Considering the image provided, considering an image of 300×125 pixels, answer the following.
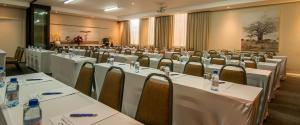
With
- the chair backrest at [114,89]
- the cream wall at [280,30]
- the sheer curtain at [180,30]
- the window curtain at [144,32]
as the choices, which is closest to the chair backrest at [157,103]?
the chair backrest at [114,89]

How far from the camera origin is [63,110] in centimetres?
148

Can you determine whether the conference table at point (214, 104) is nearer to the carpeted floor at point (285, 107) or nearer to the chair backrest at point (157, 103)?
the chair backrest at point (157, 103)

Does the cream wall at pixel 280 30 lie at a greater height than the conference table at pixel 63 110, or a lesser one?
greater

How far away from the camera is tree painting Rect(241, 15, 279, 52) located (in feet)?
26.1

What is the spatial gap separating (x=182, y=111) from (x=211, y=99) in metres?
0.40

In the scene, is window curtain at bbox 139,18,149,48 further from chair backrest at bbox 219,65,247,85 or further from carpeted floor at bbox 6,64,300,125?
chair backrest at bbox 219,65,247,85

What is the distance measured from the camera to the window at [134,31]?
13.3 meters

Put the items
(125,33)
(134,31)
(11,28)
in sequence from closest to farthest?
(11,28)
(134,31)
(125,33)

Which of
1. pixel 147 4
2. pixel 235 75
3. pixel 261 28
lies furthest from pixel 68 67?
pixel 261 28

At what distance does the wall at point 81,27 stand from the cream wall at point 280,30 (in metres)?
7.48

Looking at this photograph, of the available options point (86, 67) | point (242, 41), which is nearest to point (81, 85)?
point (86, 67)

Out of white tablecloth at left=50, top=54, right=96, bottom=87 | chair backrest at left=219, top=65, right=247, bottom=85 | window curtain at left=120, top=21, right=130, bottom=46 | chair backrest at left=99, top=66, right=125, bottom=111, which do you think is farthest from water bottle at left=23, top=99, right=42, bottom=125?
window curtain at left=120, top=21, right=130, bottom=46

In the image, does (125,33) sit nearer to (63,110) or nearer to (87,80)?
(87,80)

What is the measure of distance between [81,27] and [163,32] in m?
5.33
